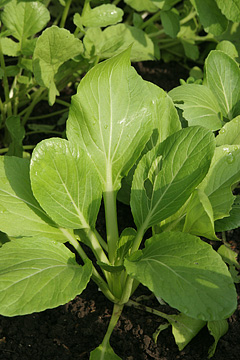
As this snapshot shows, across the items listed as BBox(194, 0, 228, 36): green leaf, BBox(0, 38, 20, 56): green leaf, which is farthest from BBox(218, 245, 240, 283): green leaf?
BBox(0, 38, 20, 56): green leaf

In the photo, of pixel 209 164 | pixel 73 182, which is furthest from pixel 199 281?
pixel 73 182

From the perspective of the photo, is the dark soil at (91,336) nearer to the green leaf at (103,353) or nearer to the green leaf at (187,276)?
the green leaf at (103,353)

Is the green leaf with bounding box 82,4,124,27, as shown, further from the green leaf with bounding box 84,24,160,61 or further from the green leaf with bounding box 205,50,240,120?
the green leaf with bounding box 205,50,240,120

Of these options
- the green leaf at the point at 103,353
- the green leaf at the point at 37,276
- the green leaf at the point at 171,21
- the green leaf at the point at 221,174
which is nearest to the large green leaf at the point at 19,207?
the green leaf at the point at 37,276

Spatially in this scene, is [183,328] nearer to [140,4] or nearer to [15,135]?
[15,135]

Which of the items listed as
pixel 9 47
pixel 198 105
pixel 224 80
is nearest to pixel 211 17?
pixel 224 80
